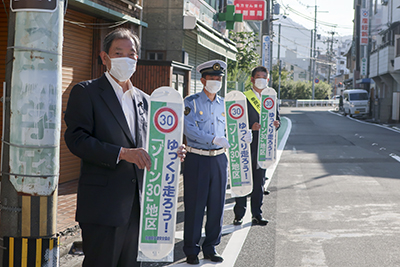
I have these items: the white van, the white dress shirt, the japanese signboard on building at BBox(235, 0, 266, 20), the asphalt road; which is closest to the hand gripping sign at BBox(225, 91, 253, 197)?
the asphalt road

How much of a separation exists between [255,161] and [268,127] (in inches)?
26.7

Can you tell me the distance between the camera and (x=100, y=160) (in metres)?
2.98

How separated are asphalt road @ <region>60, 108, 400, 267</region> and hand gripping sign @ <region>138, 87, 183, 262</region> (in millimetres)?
1544

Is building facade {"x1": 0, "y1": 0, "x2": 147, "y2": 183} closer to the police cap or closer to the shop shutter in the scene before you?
the shop shutter

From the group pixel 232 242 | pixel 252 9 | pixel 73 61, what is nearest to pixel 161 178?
pixel 232 242

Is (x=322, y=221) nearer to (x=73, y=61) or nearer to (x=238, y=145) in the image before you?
(x=238, y=145)

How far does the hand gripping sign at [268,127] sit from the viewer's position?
6941 mm

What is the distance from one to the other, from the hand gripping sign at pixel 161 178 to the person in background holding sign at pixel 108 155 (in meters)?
0.11

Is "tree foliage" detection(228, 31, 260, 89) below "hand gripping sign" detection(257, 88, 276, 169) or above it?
above

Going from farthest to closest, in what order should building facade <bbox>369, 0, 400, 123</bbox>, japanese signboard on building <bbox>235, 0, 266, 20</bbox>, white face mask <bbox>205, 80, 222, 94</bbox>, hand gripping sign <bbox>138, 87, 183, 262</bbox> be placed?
building facade <bbox>369, 0, 400, 123</bbox>, japanese signboard on building <bbox>235, 0, 266, 20</bbox>, white face mask <bbox>205, 80, 222, 94</bbox>, hand gripping sign <bbox>138, 87, 183, 262</bbox>

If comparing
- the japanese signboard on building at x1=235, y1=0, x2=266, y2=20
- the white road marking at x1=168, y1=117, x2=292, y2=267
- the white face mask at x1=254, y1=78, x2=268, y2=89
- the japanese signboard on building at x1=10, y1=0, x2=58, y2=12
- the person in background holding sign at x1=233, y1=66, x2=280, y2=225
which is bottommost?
the white road marking at x1=168, y1=117, x2=292, y2=267

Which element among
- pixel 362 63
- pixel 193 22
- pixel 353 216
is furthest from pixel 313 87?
pixel 353 216

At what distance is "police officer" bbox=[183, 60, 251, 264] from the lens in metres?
4.98

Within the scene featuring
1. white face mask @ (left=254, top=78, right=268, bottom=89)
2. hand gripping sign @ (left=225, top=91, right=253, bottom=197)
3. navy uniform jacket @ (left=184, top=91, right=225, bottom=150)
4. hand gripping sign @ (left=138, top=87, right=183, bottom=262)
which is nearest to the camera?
hand gripping sign @ (left=138, top=87, right=183, bottom=262)
